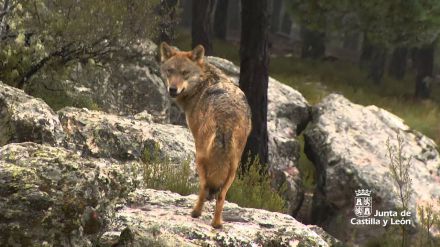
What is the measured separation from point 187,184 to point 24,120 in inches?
85.6

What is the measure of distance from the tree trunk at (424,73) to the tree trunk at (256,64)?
14411 millimetres

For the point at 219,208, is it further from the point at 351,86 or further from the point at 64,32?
the point at 351,86

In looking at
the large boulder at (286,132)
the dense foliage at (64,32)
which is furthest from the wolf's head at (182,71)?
the large boulder at (286,132)

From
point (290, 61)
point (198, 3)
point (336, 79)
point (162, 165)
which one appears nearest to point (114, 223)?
point (162, 165)

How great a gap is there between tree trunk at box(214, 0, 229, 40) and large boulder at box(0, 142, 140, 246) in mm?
25930

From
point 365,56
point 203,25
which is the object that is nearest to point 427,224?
point 203,25

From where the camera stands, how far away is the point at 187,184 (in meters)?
7.75

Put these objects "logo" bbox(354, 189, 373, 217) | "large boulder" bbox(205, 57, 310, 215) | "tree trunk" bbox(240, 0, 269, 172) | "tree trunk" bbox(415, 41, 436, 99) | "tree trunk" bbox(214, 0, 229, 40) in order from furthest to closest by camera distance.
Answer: "tree trunk" bbox(214, 0, 229, 40)
"tree trunk" bbox(415, 41, 436, 99)
"large boulder" bbox(205, 57, 310, 215)
"logo" bbox(354, 189, 373, 217)
"tree trunk" bbox(240, 0, 269, 172)

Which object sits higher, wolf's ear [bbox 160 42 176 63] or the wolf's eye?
wolf's ear [bbox 160 42 176 63]

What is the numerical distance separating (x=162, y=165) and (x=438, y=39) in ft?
55.8

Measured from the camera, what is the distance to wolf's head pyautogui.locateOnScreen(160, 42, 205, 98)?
619 cm

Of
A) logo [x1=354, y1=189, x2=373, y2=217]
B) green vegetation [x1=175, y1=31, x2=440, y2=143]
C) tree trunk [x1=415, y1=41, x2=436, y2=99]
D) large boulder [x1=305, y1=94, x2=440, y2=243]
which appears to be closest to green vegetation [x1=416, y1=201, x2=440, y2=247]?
large boulder [x1=305, y1=94, x2=440, y2=243]

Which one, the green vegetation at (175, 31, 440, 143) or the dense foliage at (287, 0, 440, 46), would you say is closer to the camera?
the dense foliage at (287, 0, 440, 46)

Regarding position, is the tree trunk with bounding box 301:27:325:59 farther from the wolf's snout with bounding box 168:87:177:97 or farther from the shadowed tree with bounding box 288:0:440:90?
the wolf's snout with bounding box 168:87:177:97
